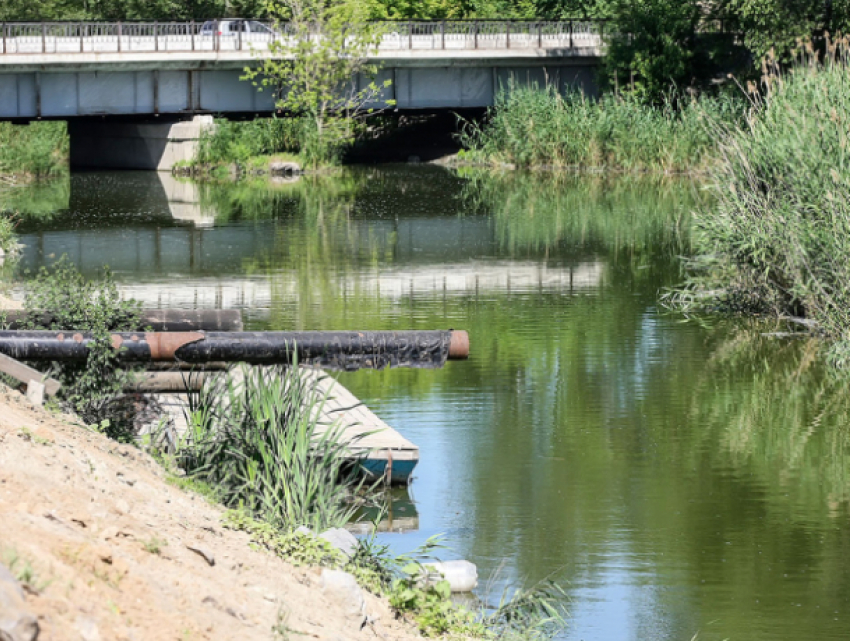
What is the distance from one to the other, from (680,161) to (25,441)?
124 ft

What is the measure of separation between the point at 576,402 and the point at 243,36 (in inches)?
1365

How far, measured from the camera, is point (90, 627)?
5477 mm

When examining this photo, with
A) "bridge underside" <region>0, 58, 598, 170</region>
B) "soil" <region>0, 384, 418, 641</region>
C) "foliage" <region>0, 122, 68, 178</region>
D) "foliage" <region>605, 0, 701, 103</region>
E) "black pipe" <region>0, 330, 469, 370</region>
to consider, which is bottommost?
"soil" <region>0, 384, 418, 641</region>

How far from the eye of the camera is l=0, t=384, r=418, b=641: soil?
5.71 metres

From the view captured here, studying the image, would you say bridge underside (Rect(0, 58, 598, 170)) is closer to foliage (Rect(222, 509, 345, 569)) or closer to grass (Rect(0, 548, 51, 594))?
foliage (Rect(222, 509, 345, 569))

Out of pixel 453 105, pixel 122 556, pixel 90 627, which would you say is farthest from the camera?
pixel 453 105

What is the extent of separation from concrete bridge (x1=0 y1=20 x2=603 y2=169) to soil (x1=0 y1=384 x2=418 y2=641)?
37594mm

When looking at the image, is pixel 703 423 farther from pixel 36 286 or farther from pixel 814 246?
pixel 36 286

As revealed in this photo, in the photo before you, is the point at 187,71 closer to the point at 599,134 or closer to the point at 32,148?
the point at 32,148

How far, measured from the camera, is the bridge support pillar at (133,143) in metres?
48.1

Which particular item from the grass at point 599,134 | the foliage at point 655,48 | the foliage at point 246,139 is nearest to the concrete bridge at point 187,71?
the foliage at point 246,139

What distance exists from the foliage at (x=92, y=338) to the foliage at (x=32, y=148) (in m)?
34.5

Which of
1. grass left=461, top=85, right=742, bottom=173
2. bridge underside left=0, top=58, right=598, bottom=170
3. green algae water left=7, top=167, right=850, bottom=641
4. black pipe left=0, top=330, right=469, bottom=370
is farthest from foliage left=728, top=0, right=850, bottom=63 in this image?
black pipe left=0, top=330, right=469, bottom=370

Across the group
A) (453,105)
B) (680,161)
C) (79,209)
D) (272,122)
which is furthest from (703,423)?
(453,105)
